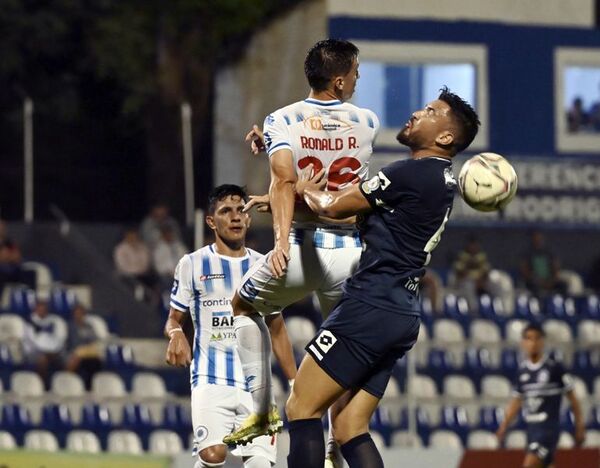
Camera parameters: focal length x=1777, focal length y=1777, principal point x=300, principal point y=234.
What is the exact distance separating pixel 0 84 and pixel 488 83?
28.0 feet

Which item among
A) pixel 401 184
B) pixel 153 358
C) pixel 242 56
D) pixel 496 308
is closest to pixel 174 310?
pixel 401 184

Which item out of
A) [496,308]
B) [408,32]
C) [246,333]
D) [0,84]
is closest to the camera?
[246,333]

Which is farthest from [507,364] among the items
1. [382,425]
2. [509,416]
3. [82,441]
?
[82,441]

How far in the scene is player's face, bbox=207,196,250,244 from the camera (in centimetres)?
1070

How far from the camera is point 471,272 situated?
21.0m

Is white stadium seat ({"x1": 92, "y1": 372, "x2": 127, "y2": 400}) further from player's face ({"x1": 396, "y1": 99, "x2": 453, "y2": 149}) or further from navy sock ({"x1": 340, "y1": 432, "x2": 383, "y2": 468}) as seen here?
player's face ({"x1": 396, "y1": 99, "x2": 453, "y2": 149})

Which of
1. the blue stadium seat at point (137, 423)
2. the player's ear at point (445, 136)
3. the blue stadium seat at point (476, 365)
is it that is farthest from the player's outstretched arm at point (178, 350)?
the blue stadium seat at point (476, 365)

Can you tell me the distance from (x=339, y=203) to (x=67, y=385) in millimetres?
9495

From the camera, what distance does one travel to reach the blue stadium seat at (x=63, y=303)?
61.0 ft

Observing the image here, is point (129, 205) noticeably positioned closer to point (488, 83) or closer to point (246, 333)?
point (488, 83)

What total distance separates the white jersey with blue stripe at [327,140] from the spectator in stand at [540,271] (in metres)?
12.8

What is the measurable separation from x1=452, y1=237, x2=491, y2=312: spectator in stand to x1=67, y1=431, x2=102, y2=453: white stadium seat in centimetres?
553

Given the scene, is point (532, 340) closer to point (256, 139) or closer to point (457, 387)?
point (457, 387)

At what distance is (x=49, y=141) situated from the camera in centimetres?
2841
